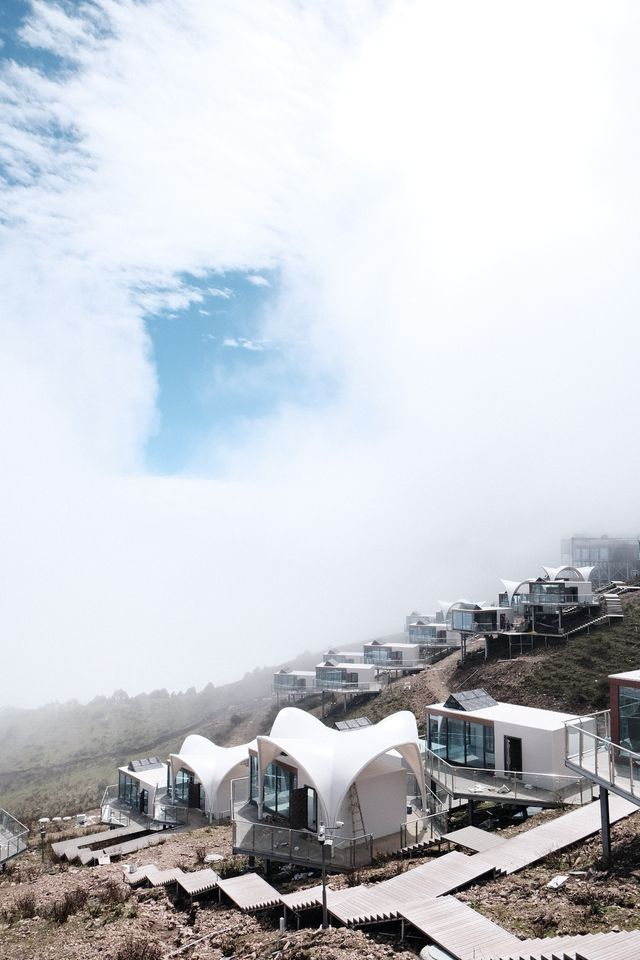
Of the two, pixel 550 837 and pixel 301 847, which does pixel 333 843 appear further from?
pixel 550 837

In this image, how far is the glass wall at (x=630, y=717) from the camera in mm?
14969

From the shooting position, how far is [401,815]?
2112 centimetres

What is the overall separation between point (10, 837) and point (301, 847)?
11333 mm

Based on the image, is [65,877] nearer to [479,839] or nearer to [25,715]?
[479,839]

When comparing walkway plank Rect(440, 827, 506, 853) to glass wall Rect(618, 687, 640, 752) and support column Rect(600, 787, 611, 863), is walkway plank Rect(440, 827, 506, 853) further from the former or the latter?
glass wall Rect(618, 687, 640, 752)

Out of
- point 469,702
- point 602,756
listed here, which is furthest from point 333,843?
point 469,702

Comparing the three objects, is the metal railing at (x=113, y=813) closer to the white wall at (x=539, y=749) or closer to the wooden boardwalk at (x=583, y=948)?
the white wall at (x=539, y=749)

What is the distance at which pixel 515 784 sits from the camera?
21000 mm

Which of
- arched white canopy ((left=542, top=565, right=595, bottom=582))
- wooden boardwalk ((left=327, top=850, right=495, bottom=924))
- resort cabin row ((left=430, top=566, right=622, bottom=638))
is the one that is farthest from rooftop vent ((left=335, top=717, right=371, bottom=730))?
arched white canopy ((left=542, top=565, right=595, bottom=582))

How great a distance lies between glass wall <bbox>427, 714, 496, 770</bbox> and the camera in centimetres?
2428

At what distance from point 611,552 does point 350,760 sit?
6198cm

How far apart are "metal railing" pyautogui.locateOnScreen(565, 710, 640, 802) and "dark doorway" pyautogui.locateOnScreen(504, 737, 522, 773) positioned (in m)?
7.70

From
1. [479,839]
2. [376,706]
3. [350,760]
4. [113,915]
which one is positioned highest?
[350,760]

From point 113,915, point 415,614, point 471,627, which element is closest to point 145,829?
point 113,915
